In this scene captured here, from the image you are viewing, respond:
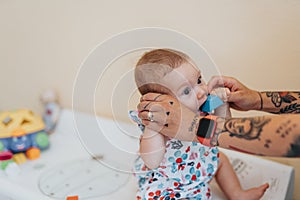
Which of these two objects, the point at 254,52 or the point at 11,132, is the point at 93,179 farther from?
the point at 254,52

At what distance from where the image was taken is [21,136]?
1088 mm

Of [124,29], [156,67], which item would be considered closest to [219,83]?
[156,67]

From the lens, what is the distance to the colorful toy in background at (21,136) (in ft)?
3.54

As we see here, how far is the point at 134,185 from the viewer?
91cm

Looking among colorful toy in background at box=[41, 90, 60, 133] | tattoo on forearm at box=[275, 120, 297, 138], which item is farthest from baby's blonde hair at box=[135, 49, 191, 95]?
colorful toy in background at box=[41, 90, 60, 133]

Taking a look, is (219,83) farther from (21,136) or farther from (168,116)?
(21,136)

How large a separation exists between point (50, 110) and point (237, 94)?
0.76 m

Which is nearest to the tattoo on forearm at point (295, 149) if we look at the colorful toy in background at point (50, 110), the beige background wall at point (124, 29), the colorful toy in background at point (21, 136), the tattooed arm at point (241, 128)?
the tattooed arm at point (241, 128)

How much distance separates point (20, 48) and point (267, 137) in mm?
1105

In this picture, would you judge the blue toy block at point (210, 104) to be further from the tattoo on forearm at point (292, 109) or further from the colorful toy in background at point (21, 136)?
the colorful toy in background at point (21, 136)

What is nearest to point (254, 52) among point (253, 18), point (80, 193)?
point (253, 18)

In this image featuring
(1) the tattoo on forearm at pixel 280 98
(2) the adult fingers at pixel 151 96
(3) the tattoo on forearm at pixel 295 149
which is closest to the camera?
(3) the tattoo on forearm at pixel 295 149

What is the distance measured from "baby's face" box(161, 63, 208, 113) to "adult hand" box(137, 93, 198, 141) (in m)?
0.03

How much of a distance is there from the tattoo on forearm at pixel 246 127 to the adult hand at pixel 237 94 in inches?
5.8
